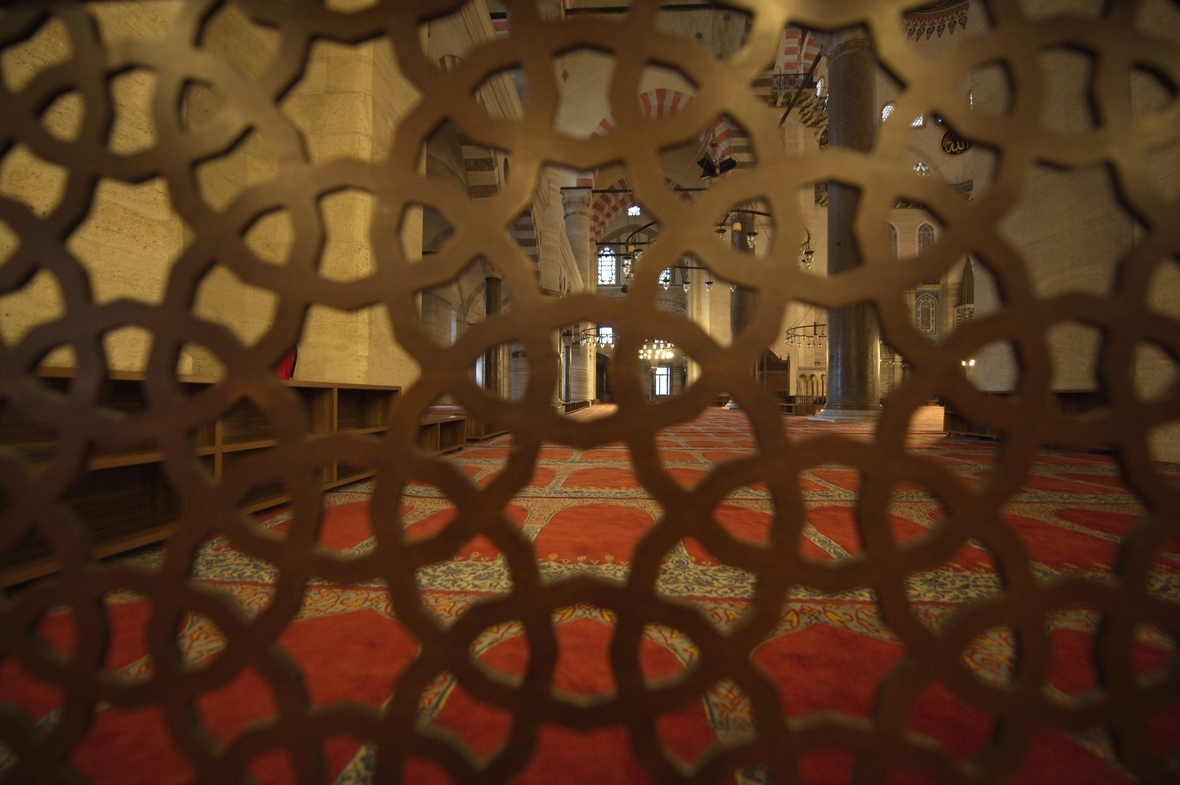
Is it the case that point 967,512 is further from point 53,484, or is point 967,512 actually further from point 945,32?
point 945,32

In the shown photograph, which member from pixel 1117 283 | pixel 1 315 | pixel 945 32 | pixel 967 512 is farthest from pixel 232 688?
pixel 945 32

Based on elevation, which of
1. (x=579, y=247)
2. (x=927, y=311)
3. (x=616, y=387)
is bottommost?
(x=616, y=387)

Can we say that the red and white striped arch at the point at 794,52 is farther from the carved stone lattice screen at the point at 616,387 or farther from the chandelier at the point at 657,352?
the chandelier at the point at 657,352

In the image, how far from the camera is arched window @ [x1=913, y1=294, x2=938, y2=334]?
735 inches

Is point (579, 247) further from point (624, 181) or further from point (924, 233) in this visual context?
point (924, 233)

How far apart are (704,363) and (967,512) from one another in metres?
0.35

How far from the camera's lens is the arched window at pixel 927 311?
18.7 metres

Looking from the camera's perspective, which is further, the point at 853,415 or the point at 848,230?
the point at 853,415

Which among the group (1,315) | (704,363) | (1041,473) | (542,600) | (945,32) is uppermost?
(945,32)

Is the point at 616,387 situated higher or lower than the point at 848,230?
lower

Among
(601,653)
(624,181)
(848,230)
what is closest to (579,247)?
(624,181)

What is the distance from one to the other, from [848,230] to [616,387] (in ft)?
20.9

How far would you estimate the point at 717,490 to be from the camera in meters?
0.57

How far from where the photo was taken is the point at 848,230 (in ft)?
18.8
